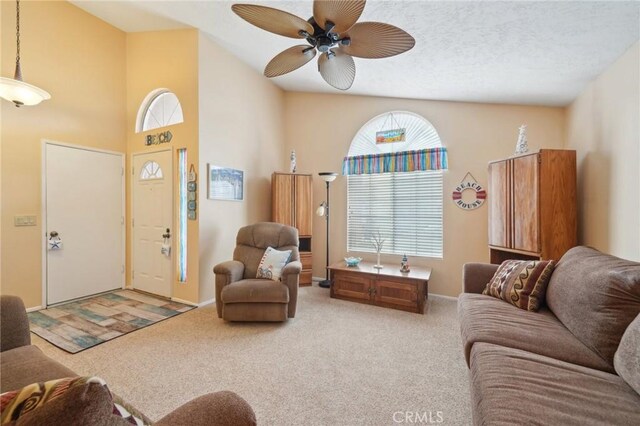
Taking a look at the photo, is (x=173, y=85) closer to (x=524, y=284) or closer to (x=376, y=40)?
(x=376, y=40)

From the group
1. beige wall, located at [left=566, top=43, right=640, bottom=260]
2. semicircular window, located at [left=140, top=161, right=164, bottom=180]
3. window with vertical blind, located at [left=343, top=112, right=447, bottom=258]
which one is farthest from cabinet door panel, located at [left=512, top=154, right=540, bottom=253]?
semicircular window, located at [left=140, top=161, right=164, bottom=180]

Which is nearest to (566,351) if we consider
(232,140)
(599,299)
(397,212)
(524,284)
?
(599,299)

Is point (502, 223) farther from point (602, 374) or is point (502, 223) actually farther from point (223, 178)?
point (223, 178)

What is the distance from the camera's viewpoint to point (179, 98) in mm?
3604

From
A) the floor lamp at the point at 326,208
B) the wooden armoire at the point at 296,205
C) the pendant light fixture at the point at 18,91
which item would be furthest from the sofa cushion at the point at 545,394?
the pendant light fixture at the point at 18,91

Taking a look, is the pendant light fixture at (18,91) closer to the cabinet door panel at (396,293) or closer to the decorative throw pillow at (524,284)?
the cabinet door panel at (396,293)

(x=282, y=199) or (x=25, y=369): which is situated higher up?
(x=282, y=199)

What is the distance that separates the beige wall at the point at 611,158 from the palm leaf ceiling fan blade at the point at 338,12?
96.7 inches

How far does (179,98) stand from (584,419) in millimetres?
4493

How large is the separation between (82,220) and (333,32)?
414cm

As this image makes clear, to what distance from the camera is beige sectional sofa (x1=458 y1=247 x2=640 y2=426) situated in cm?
104

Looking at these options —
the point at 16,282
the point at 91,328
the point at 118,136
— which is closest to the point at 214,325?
the point at 91,328

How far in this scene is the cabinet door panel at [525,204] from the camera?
277cm

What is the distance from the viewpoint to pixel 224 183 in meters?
3.83
